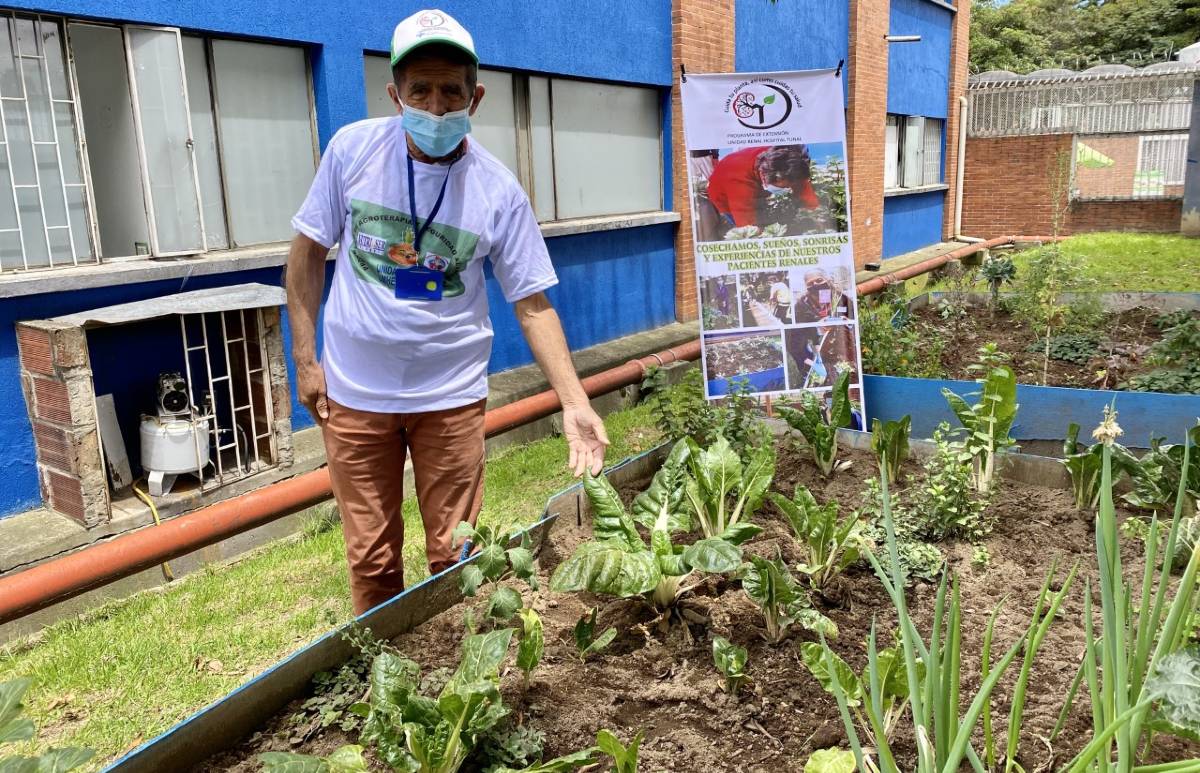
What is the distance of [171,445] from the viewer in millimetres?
4582

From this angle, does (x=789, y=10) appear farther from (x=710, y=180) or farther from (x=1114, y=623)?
(x=1114, y=623)

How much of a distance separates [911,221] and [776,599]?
580 inches

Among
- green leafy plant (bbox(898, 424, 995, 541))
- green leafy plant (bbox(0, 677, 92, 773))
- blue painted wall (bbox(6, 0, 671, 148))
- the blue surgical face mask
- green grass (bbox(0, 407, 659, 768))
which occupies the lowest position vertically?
green grass (bbox(0, 407, 659, 768))

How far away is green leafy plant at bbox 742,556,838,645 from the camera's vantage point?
8.39 feet

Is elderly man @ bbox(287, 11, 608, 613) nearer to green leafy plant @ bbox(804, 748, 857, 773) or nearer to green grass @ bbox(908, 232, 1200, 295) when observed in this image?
green leafy plant @ bbox(804, 748, 857, 773)

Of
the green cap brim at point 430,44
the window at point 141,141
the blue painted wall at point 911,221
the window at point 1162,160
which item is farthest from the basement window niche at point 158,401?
the window at point 1162,160

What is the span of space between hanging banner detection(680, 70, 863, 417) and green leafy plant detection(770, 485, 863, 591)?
2.22 m

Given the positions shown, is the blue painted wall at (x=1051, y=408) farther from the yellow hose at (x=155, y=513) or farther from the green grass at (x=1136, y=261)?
the green grass at (x=1136, y=261)

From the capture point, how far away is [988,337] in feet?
25.7

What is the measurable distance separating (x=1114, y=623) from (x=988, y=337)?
6879 mm

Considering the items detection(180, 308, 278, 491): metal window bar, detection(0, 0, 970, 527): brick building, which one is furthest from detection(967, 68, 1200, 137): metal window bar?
detection(180, 308, 278, 491): metal window bar

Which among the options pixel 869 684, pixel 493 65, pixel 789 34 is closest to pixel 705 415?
pixel 869 684

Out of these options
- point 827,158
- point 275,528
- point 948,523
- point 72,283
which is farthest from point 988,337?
point 72,283

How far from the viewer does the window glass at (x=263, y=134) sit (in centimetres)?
534
